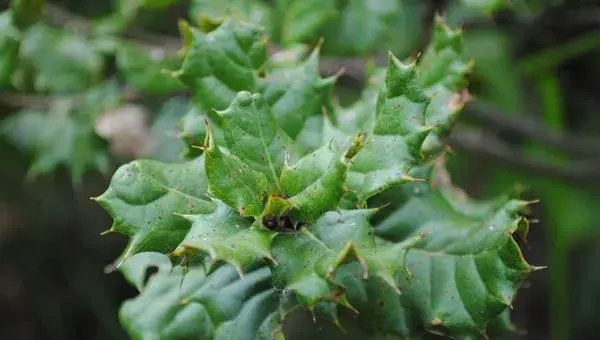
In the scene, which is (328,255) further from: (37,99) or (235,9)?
(37,99)

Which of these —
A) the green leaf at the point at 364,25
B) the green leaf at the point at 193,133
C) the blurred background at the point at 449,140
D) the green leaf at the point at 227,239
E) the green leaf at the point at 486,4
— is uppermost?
the green leaf at the point at 486,4

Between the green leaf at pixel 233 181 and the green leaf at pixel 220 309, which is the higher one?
the green leaf at pixel 233 181

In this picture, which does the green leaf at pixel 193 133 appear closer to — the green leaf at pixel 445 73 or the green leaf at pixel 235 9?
the green leaf at pixel 445 73

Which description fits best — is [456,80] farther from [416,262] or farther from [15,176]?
[15,176]

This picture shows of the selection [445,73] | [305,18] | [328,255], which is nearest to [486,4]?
[445,73]

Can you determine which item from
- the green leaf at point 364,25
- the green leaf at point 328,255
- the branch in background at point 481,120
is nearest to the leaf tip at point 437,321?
the green leaf at point 328,255

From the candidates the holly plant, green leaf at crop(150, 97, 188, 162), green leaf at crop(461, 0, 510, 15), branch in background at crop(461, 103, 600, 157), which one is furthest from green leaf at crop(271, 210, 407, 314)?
branch in background at crop(461, 103, 600, 157)

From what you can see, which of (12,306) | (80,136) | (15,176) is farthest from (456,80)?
(12,306)

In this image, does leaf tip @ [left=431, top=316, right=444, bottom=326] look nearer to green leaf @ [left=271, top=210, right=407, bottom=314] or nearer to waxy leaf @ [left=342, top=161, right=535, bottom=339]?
waxy leaf @ [left=342, top=161, right=535, bottom=339]
